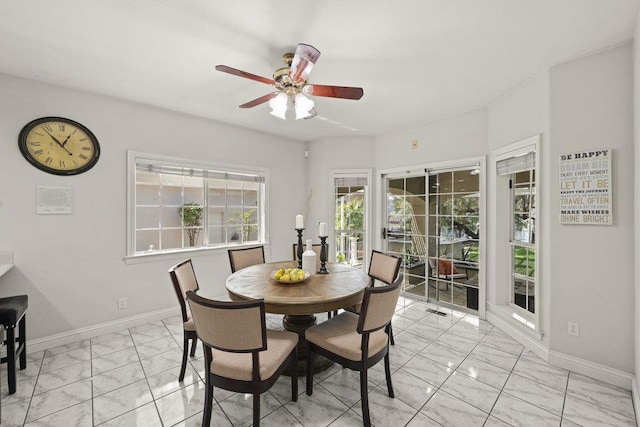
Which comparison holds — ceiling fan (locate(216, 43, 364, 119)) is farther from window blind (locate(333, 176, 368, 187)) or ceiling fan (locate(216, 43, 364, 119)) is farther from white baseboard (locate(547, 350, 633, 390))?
white baseboard (locate(547, 350, 633, 390))

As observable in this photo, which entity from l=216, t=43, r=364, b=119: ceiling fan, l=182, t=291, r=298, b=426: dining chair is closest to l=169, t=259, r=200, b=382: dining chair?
l=182, t=291, r=298, b=426: dining chair

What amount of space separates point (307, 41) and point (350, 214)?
311 cm

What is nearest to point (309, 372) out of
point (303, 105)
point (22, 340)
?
point (303, 105)

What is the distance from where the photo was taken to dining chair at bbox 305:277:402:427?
5.75 ft

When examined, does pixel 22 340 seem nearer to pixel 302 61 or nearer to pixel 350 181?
pixel 302 61

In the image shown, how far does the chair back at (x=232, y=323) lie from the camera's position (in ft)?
4.80

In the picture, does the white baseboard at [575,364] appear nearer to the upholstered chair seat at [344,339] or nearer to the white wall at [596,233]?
the white wall at [596,233]

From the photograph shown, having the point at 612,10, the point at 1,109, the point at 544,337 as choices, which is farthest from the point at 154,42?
the point at 544,337

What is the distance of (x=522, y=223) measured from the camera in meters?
3.10

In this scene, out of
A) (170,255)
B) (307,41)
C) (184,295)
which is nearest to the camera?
(307,41)

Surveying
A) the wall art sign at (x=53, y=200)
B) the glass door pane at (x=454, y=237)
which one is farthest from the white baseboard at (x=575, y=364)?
the wall art sign at (x=53, y=200)

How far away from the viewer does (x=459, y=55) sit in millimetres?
2254

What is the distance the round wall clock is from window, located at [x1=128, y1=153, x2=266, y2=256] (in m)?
0.40

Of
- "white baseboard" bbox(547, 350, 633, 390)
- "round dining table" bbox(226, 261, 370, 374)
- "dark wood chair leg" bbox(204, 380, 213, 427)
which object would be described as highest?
"round dining table" bbox(226, 261, 370, 374)
